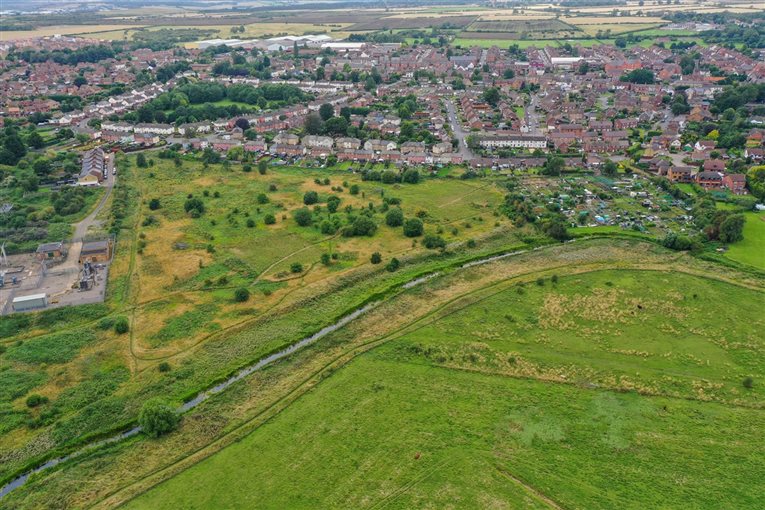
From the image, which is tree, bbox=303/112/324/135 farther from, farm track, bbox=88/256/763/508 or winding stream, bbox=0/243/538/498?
farm track, bbox=88/256/763/508

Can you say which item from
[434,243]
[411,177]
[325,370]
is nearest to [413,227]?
[434,243]

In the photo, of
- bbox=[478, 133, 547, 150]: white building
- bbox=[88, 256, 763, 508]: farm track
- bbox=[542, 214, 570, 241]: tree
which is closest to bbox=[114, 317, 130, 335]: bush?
bbox=[88, 256, 763, 508]: farm track

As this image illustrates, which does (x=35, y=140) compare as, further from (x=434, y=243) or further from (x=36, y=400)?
(x=434, y=243)

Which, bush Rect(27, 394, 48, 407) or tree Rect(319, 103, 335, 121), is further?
tree Rect(319, 103, 335, 121)

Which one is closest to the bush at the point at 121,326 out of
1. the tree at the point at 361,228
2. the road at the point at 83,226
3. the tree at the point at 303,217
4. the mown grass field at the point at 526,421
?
the road at the point at 83,226

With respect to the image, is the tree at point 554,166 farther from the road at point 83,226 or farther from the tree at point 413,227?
the road at point 83,226
